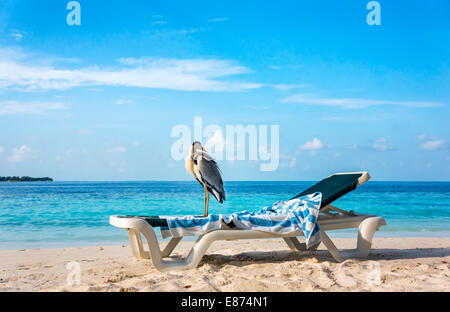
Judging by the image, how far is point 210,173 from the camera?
466cm

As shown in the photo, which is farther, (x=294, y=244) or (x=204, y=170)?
(x=294, y=244)

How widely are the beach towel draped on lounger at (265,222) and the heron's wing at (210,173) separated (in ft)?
1.48

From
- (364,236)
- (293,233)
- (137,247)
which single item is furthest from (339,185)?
(137,247)

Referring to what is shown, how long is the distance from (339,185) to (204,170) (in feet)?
4.67

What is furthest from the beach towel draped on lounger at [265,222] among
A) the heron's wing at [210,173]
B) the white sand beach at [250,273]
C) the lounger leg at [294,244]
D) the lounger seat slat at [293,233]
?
the lounger leg at [294,244]

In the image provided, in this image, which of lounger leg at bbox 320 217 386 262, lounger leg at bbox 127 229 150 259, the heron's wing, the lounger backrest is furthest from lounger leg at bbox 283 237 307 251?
lounger leg at bbox 127 229 150 259

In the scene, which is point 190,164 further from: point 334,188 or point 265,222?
point 334,188

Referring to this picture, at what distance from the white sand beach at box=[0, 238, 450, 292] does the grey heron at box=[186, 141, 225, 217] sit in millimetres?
752

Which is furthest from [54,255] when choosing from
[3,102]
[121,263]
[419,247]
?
[3,102]

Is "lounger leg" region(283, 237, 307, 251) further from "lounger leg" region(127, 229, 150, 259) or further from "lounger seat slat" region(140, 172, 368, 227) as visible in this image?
"lounger leg" region(127, 229, 150, 259)
